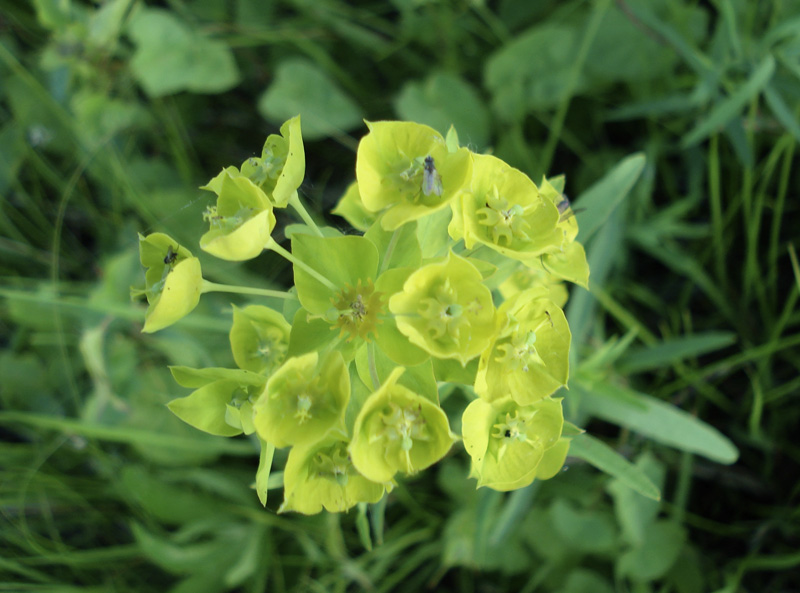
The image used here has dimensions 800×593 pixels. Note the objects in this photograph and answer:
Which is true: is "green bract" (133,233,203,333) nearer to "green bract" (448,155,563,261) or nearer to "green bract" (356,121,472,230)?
"green bract" (356,121,472,230)

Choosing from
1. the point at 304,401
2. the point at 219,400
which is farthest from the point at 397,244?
the point at 219,400

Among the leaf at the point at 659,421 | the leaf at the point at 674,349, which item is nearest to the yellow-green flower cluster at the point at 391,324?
the leaf at the point at 659,421

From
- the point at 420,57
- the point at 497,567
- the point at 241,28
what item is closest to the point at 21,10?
the point at 241,28

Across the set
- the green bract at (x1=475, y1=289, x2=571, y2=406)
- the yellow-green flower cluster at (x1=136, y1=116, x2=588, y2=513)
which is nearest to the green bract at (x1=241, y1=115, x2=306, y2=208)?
the yellow-green flower cluster at (x1=136, y1=116, x2=588, y2=513)

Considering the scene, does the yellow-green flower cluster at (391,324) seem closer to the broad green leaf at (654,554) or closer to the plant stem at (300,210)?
the plant stem at (300,210)

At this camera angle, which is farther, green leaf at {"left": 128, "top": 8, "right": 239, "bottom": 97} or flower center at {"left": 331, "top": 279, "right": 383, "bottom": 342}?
green leaf at {"left": 128, "top": 8, "right": 239, "bottom": 97}
